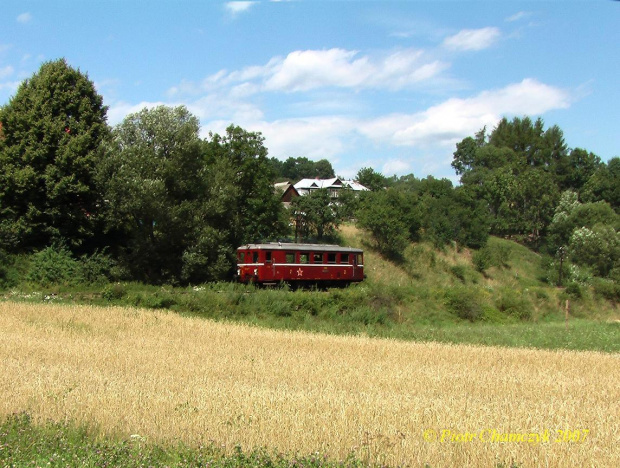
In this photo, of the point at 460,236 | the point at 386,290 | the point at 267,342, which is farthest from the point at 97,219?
the point at 460,236

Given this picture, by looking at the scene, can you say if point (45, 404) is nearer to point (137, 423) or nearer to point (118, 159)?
point (137, 423)

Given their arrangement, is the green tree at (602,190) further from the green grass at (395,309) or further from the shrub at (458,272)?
the green grass at (395,309)

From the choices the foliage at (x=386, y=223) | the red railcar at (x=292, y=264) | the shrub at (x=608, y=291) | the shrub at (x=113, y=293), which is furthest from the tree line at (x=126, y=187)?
the shrub at (x=608, y=291)

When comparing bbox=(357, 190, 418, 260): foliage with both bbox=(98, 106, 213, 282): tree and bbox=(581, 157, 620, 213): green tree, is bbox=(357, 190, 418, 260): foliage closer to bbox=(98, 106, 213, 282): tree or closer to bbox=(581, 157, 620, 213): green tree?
bbox=(98, 106, 213, 282): tree

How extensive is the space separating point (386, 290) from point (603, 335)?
11583 mm

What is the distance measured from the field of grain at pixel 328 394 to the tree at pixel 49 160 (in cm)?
1595

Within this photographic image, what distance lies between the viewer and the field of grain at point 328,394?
23.6ft

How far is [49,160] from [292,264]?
15528 mm

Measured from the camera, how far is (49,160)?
34.0 m

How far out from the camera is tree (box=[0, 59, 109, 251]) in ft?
108

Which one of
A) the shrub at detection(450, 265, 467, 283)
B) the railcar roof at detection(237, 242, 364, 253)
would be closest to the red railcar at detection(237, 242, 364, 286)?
the railcar roof at detection(237, 242, 364, 253)

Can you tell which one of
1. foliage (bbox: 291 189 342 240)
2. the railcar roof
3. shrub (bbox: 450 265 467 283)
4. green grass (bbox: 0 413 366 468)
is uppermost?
foliage (bbox: 291 189 342 240)

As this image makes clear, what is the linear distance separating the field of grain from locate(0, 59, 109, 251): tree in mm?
15949

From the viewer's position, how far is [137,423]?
25.7 feet
